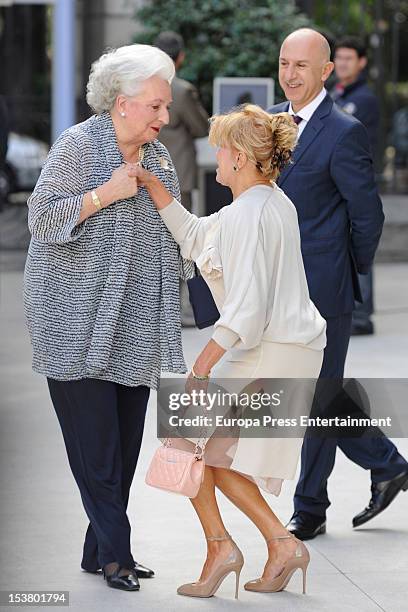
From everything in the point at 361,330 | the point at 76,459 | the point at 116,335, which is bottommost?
the point at 361,330

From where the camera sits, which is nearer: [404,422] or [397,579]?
[397,579]

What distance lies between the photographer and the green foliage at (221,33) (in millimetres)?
12008

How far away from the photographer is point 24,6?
15898mm

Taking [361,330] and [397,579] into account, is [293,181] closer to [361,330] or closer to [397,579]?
[397,579]

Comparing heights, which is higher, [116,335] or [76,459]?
[116,335]

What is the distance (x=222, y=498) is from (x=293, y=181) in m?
1.51

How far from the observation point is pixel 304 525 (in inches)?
207

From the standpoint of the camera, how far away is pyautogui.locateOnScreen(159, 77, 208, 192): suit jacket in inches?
373

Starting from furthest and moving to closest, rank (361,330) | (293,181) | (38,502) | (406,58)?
(406,58) → (361,330) → (38,502) → (293,181)

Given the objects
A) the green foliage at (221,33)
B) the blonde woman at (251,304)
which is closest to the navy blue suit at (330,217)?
the blonde woman at (251,304)

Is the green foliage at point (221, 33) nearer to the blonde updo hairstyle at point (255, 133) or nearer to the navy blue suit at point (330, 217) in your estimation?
the navy blue suit at point (330, 217)

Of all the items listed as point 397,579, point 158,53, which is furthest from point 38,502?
point 158,53

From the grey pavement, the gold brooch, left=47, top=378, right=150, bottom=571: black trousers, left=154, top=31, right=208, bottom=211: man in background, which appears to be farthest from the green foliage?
left=47, top=378, right=150, bottom=571: black trousers

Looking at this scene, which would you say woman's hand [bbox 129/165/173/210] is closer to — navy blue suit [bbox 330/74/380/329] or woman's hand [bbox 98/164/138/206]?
woman's hand [bbox 98/164/138/206]
